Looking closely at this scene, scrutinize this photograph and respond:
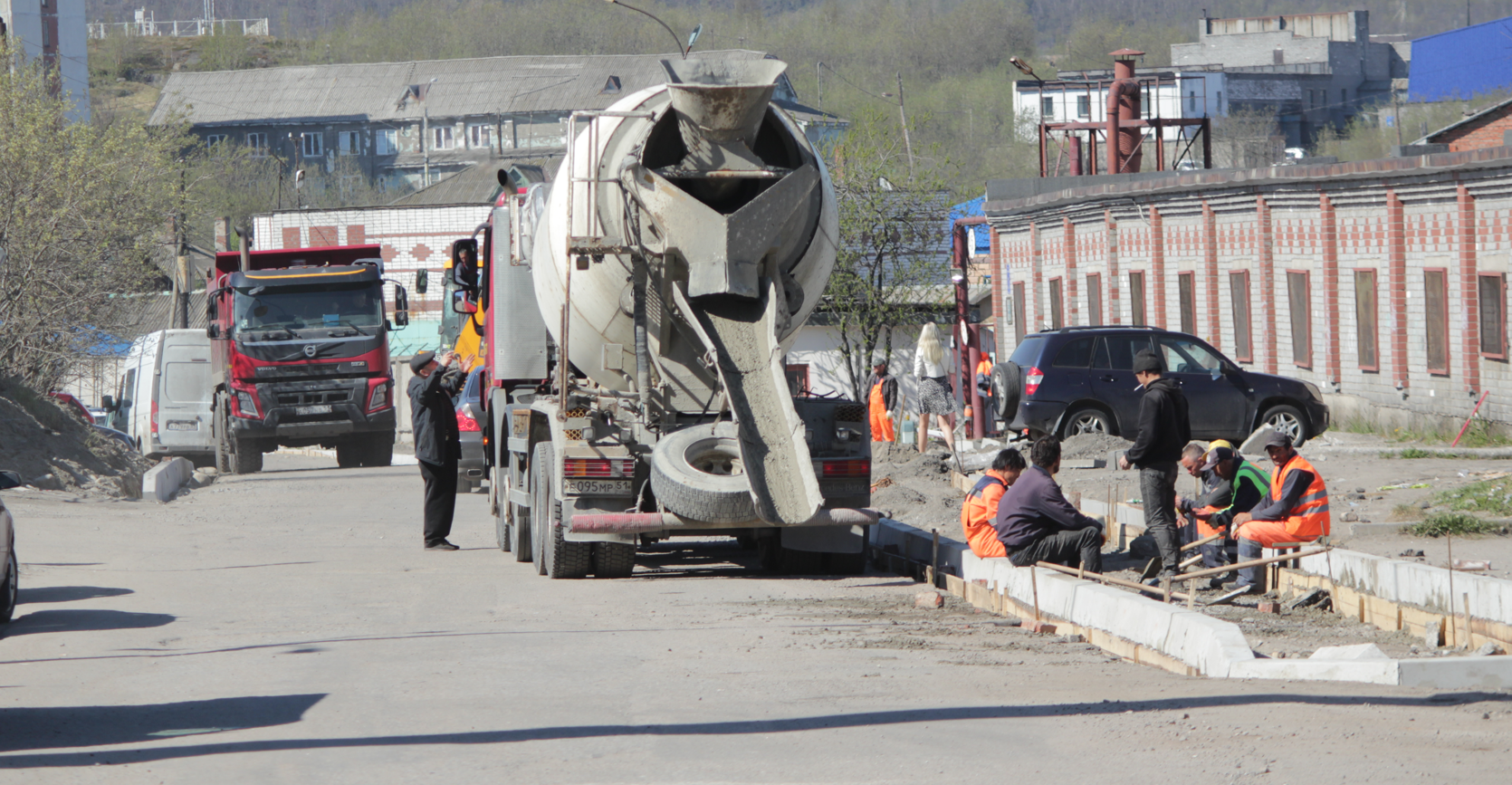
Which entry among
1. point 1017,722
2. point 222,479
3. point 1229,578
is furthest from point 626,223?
point 222,479

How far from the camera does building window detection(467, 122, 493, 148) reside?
118 meters

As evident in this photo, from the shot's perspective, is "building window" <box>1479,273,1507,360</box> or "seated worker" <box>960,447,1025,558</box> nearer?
"seated worker" <box>960,447,1025,558</box>

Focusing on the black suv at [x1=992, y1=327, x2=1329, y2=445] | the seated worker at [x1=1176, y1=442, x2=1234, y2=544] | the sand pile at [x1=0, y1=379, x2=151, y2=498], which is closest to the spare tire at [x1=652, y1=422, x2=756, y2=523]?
the seated worker at [x1=1176, y1=442, x2=1234, y2=544]

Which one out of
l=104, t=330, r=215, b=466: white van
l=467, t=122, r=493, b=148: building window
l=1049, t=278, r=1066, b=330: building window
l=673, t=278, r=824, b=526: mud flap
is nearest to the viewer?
l=673, t=278, r=824, b=526: mud flap

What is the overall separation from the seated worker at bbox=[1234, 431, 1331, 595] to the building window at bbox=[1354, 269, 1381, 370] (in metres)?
16.6

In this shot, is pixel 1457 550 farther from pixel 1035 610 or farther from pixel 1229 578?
pixel 1035 610

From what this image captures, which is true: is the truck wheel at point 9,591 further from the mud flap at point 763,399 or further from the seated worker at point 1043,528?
the seated worker at point 1043,528

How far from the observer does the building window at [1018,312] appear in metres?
41.9

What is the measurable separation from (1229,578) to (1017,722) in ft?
17.8

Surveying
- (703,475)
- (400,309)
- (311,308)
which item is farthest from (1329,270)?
(703,475)

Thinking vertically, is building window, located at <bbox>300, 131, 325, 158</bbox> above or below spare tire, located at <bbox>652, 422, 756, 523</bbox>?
above

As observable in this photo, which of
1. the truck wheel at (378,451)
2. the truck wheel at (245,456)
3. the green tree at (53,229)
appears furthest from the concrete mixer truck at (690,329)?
the green tree at (53,229)

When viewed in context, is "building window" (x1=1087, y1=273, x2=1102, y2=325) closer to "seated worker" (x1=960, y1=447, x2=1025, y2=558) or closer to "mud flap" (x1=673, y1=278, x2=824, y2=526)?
"seated worker" (x1=960, y1=447, x2=1025, y2=558)

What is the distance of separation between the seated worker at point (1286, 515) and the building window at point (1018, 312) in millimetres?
30437
